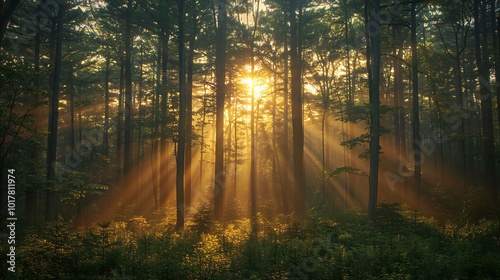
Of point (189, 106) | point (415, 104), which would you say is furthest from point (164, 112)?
point (415, 104)

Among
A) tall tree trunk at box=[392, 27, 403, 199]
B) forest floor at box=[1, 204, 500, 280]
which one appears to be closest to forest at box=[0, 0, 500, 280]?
forest floor at box=[1, 204, 500, 280]

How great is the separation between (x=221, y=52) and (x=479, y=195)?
16615 mm

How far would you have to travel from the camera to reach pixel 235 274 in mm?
6375

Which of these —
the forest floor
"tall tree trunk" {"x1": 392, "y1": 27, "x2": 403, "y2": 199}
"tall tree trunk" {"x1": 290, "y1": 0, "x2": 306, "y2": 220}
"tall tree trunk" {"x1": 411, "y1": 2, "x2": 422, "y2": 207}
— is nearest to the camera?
the forest floor

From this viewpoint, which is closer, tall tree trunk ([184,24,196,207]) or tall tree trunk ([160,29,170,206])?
tall tree trunk ([160,29,170,206])

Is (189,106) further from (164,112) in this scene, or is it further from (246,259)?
(246,259)

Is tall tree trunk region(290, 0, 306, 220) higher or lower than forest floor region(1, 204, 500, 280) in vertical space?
higher

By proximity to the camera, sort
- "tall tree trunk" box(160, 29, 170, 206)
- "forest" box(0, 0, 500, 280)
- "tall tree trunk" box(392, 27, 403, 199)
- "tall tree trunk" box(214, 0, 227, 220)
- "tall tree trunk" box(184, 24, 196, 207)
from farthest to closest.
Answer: "tall tree trunk" box(392, 27, 403, 199), "tall tree trunk" box(184, 24, 196, 207), "tall tree trunk" box(160, 29, 170, 206), "tall tree trunk" box(214, 0, 227, 220), "forest" box(0, 0, 500, 280)

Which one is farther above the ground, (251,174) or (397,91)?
(397,91)

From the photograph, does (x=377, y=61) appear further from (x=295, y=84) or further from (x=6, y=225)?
(x=6, y=225)

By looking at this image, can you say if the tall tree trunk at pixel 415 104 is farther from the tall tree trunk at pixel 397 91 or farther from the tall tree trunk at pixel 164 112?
the tall tree trunk at pixel 164 112

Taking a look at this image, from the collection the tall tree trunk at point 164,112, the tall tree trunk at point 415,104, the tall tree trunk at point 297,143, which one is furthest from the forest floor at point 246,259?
the tall tree trunk at point 164,112

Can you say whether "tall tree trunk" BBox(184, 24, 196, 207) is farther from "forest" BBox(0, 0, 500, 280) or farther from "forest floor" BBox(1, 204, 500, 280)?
"forest floor" BBox(1, 204, 500, 280)

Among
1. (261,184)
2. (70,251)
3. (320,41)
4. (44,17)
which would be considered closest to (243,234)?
(70,251)
